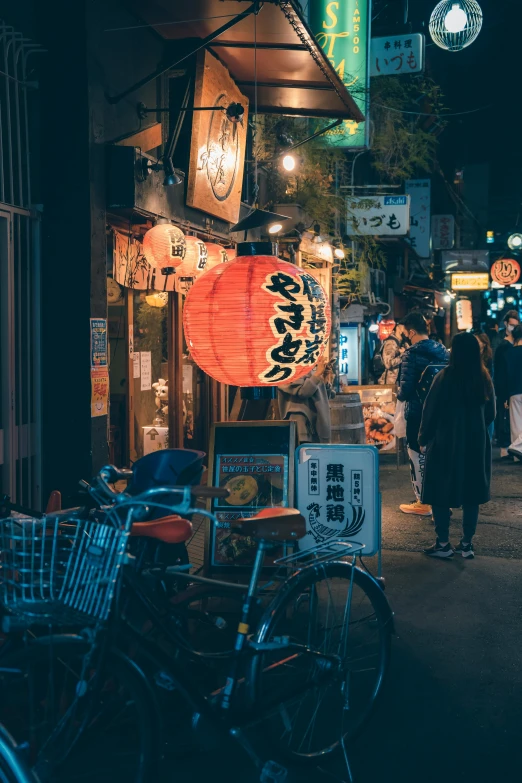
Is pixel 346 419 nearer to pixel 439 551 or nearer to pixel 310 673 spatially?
pixel 439 551

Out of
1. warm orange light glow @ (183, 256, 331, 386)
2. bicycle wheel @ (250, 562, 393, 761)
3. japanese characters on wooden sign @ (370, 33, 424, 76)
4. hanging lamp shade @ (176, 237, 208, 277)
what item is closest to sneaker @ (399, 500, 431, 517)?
hanging lamp shade @ (176, 237, 208, 277)

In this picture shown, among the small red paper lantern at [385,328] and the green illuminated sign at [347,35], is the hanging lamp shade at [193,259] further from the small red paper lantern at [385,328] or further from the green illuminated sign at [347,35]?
the small red paper lantern at [385,328]

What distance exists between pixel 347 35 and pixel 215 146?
532 centimetres

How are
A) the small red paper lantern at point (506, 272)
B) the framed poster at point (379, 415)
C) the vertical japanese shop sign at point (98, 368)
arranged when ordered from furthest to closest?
the small red paper lantern at point (506, 272) < the framed poster at point (379, 415) < the vertical japanese shop sign at point (98, 368)

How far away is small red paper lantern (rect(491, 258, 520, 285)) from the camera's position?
3484 centimetres

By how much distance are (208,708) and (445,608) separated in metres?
3.67

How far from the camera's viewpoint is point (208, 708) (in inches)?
153

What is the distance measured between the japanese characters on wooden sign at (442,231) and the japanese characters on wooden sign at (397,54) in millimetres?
22398

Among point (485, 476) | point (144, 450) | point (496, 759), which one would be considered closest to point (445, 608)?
point (485, 476)

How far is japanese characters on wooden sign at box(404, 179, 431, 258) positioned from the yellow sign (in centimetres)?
425

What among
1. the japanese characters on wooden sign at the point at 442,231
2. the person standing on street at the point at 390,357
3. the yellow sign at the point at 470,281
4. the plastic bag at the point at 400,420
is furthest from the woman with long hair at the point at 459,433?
the japanese characters on wooden sign at the point at 442,231

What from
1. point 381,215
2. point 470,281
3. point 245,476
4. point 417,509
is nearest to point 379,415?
point 417,509

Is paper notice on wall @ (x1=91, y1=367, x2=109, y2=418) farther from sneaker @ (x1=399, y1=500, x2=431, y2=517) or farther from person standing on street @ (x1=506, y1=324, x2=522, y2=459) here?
person standing on street @ (x1=506, y1=324, x2=522, y2=459)

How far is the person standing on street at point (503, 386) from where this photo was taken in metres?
15.2
